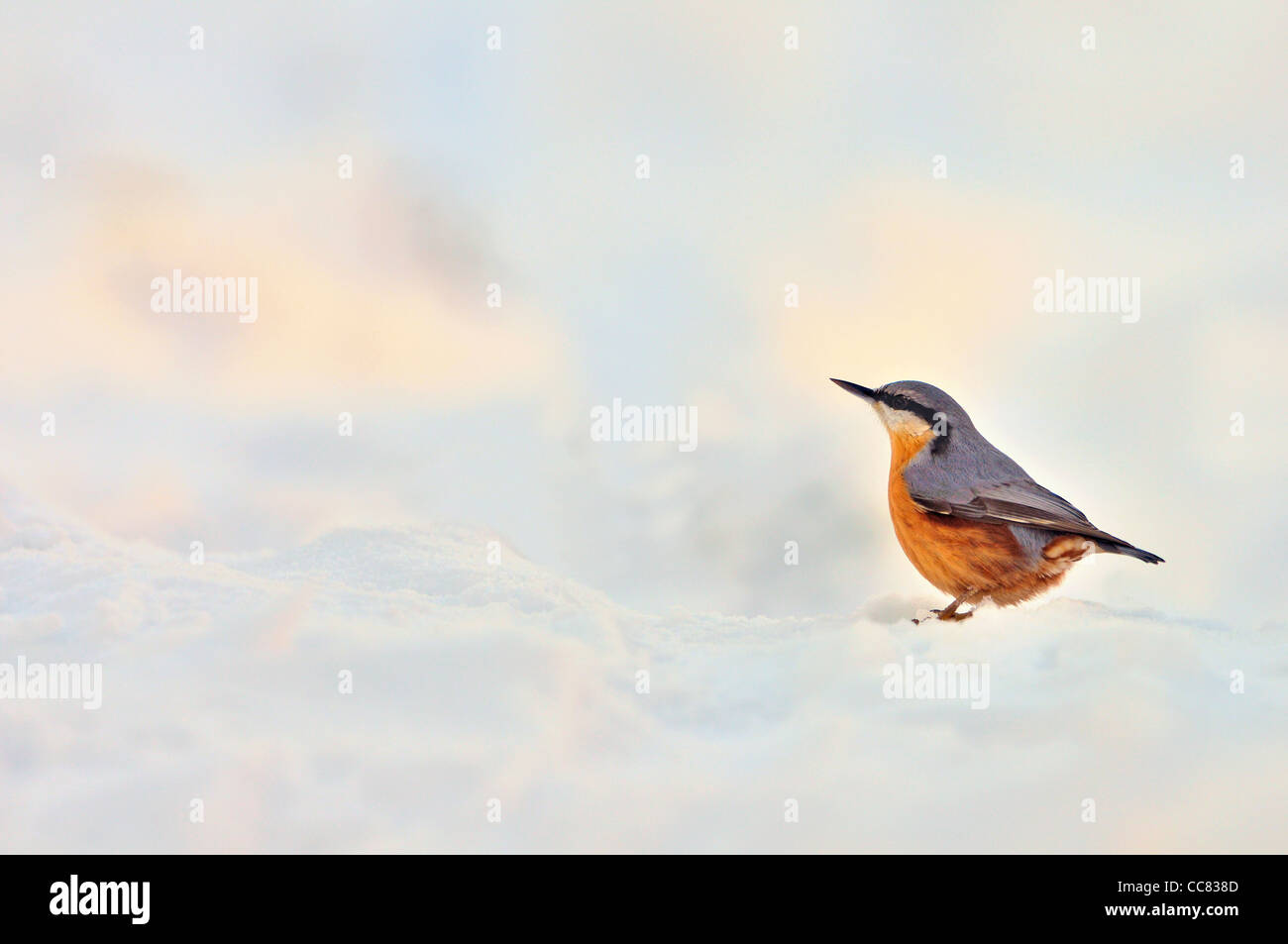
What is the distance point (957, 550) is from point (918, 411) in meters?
0.93

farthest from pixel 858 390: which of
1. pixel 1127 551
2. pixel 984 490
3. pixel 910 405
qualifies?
pixel 1127 551

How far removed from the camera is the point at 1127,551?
5867 millimetres

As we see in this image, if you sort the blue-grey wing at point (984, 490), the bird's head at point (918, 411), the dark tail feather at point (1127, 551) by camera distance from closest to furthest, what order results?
the dark tail feather at point (1127, 551), the blue-grey wing at point (984, 490), the bird's head at point (918, 411)

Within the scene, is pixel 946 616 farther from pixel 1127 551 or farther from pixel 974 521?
pixel 1127 551

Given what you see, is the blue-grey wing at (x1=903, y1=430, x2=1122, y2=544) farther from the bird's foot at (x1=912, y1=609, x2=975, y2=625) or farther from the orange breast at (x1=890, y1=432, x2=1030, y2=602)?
the bird's foot at (x1=912, y1=609, x2=975, y2=625)

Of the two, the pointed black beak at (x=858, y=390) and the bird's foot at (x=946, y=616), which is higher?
the pointed black beak at (x=858, y=390)

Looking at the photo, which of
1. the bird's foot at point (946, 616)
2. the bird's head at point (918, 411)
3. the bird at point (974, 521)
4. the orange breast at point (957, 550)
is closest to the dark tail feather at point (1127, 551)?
the bird at point (974, 521)

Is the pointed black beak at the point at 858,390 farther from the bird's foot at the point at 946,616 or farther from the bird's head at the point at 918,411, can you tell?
the bird's foot at the point at 946,616

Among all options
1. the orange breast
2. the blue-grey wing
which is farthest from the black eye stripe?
the orange breast

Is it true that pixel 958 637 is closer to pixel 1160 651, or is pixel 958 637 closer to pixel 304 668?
pixel 1160 651

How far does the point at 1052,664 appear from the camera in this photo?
5145 mm

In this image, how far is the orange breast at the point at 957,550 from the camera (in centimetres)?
604

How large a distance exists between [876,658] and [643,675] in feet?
3.63

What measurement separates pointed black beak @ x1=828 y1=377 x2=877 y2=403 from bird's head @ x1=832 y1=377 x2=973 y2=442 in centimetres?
6
